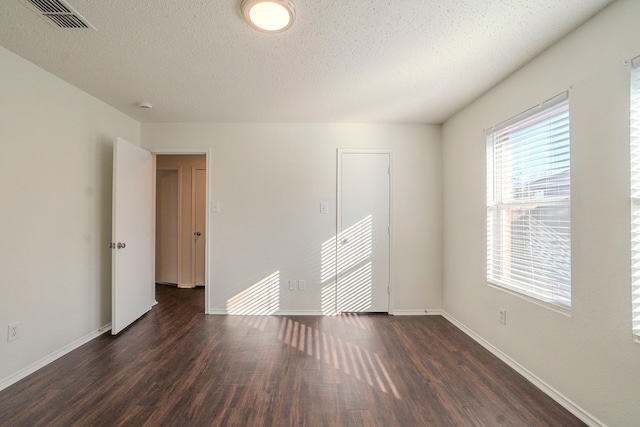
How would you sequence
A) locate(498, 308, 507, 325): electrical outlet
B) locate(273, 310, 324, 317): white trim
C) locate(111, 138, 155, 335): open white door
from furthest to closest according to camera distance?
locate(273, 310, 324, 317): white trim → locate(111, 138, 155, 335): open white door → locate(498, 308, 507, 325): electrical outlet

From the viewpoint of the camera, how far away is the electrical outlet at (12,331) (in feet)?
6.31

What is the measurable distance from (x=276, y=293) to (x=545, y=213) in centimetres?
279

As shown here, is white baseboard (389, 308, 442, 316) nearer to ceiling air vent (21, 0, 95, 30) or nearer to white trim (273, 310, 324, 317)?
white trim (273, 310, 324, 317)

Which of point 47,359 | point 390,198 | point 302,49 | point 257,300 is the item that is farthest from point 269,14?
point 47,359

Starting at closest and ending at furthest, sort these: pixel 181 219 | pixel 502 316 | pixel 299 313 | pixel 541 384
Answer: pixel 541 384, pixel 502 316, pixel 299 313, pixel 181 219

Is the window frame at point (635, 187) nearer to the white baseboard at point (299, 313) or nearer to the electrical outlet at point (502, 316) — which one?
the electrical outlet at point (502, 316)

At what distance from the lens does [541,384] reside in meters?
1.90

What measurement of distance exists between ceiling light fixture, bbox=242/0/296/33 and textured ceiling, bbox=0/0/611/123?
0.21 ft

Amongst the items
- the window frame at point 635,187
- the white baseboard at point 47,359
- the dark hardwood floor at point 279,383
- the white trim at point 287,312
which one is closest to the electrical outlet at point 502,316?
the dark hardwood floor at point 279,383

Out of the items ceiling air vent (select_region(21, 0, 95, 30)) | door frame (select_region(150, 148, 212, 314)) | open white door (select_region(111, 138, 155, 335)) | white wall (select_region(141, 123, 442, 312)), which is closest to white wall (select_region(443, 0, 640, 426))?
white wall (select_region(141, 123, 442, 312))

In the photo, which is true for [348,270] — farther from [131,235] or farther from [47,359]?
[47,359]

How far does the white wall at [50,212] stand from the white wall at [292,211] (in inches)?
42.1

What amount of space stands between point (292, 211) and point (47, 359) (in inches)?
99.5

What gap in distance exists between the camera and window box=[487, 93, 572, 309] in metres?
1.81
